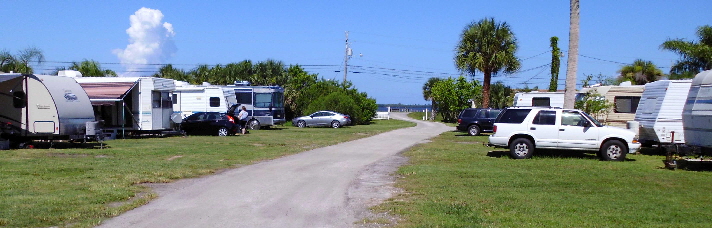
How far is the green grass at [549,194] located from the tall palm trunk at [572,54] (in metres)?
5.36

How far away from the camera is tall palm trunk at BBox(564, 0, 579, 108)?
21.8m

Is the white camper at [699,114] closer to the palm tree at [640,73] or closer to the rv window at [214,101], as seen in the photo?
the rv window at [214,101]

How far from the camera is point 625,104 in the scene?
83.3ft

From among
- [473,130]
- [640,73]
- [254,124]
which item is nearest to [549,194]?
[473,130]

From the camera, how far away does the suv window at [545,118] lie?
17344 millimetres

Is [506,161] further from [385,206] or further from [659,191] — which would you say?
[385,206]

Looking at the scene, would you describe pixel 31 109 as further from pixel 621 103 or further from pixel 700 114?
pixel 621 103

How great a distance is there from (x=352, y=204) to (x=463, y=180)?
361cm

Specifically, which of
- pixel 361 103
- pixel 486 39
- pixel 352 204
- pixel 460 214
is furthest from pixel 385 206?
pixel 361 103

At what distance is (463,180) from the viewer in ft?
41.3

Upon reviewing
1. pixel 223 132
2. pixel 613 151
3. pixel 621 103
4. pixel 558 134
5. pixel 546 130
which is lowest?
pixel 223 132

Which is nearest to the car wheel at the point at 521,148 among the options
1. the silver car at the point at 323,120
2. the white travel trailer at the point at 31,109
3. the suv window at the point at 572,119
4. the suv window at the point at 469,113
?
the suv window at the point at 572,119

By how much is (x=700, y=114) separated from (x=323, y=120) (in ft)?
92.9

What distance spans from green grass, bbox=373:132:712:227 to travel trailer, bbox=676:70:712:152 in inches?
40.4
